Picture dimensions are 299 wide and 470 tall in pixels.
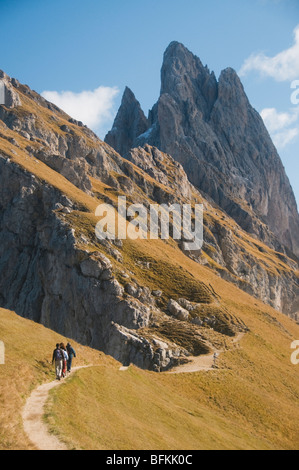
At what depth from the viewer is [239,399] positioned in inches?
1892

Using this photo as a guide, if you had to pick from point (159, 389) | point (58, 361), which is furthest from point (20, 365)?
point (159, 389)

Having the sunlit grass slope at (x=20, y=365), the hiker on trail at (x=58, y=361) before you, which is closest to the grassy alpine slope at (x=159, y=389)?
the sunlit grass slope at (x=20, y=365)

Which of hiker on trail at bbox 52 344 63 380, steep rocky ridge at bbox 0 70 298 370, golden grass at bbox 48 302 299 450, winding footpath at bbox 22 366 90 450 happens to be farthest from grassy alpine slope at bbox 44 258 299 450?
steep rocky ridge at bbox 0 70 298 370

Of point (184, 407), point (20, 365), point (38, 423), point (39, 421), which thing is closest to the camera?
point (38, 423)

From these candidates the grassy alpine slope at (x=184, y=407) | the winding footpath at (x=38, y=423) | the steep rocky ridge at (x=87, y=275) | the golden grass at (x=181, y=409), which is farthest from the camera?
the steep rocky ridge at (x=87, y=275)

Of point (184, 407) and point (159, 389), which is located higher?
point (159, 389)

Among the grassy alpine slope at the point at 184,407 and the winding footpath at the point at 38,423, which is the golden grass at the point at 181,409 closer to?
the grassy alpine slope at the point at 184,407

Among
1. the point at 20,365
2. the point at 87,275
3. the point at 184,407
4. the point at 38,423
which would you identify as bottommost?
the point at 184,407

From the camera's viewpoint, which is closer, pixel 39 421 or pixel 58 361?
pixel 39 421

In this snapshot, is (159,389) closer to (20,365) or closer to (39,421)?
(20,365)

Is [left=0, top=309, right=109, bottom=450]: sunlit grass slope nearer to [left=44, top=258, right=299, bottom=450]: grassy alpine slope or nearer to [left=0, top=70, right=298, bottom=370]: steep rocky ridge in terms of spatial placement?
[left=44, top=258, right=299, bottom=450]: grassy alpine slope

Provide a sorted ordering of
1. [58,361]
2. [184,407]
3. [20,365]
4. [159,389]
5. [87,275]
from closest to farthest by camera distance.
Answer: [20,365] < [58,361] < [184,407] < [159,389] < [87,275]

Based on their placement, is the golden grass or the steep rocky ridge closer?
the golden grass
